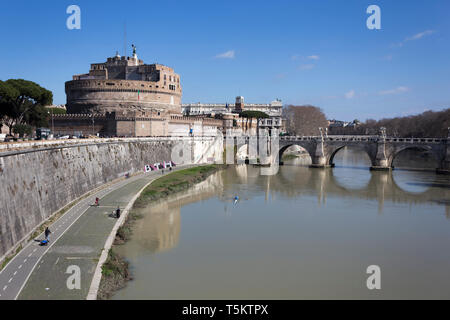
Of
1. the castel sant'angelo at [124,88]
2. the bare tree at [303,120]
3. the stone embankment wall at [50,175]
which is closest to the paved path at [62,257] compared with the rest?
the stone embankment wall at [50,175]

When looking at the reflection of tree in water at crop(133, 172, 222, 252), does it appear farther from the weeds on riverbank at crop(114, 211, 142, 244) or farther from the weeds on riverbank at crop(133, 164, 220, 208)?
the weeds on riverbank at crop(133, 164, 220, 208)

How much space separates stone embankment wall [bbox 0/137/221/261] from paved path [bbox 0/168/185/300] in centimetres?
67

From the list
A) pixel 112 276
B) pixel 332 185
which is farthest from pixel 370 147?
pixel 112 276

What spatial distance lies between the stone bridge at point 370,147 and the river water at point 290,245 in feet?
40.8

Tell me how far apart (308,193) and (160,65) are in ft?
102

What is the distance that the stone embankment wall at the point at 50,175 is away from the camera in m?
13.1

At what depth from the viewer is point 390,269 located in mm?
14195

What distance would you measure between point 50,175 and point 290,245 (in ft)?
37.9

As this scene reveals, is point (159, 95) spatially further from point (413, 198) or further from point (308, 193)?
point (413, 198)

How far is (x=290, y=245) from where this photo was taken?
16703mm

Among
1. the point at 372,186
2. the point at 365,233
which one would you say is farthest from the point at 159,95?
the point at 365,233

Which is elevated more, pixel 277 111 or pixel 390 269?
pixel 277 111

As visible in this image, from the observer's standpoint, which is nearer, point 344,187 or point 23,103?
point 23,103

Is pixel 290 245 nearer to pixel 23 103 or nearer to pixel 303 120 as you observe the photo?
pixel 23 103
